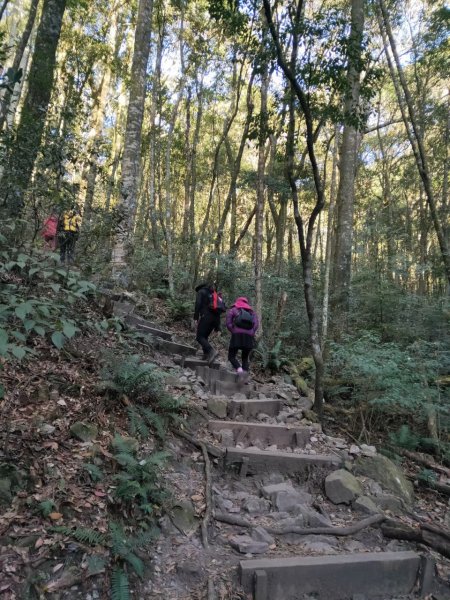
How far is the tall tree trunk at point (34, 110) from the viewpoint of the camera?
17.9ft

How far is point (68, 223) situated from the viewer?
19.1 feet

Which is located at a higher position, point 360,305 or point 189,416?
point 360,305

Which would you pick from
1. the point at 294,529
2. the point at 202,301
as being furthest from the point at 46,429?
the point at 202,301

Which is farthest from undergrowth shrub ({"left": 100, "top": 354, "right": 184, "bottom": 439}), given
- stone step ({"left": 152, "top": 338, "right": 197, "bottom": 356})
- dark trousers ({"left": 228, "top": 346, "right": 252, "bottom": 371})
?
dark trousers ({"left": 228, "top": 346, "right": 252, "bottom": 371})

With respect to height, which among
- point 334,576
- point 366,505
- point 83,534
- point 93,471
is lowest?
point 334,576

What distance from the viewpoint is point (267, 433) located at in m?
5.87

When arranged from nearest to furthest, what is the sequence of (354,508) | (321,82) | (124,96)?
1. (354,508)
2. (321,82)
3. (124,96)

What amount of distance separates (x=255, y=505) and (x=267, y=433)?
1.41m

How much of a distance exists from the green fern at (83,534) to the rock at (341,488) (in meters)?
2.95

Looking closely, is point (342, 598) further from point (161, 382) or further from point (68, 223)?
point (68, 223)

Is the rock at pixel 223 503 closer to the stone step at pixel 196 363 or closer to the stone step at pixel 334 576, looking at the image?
the stone step at pixel 334 576

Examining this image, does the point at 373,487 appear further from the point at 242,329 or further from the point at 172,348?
the point at 172,348

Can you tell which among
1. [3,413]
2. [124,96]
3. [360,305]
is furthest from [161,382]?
[124,96]

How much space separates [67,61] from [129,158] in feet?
32.4
